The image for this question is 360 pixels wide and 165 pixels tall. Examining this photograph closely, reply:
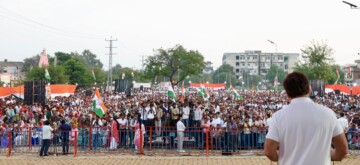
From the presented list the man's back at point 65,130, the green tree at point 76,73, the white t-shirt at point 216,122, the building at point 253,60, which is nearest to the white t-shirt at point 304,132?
the man's back at point 65,130

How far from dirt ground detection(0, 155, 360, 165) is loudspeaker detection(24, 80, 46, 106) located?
10.5m

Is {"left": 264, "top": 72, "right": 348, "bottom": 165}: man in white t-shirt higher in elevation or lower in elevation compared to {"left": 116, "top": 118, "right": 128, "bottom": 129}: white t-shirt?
higher

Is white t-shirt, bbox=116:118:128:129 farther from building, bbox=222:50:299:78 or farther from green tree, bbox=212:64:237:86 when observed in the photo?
building, bbox=222:50:299:78

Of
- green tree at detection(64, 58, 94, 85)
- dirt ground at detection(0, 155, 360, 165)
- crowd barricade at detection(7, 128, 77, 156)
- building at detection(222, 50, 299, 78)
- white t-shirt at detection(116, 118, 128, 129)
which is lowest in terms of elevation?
dirt ground at detection(0, 155, 360, 165)

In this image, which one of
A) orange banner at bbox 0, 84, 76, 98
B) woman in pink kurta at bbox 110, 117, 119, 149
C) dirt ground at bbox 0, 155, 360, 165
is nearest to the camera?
dirt ground at bbox 0, 155, 360, 165

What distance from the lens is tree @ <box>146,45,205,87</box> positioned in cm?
8512

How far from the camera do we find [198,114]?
2386 centimetres

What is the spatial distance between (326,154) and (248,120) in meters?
17.1

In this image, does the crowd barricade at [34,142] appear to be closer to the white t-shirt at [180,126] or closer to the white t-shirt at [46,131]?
the white t-shirt at [46,131]

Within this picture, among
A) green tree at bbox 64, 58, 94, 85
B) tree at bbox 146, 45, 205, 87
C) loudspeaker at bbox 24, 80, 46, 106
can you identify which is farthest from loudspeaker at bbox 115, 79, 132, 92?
green tree at bbox 64, 58, 94, 85

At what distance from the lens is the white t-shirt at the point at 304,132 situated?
4.26 meters

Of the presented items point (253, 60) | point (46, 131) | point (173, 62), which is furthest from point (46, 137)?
point (253, 60)

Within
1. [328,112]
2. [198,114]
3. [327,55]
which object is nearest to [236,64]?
[327,55]

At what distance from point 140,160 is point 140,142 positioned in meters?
1.42
